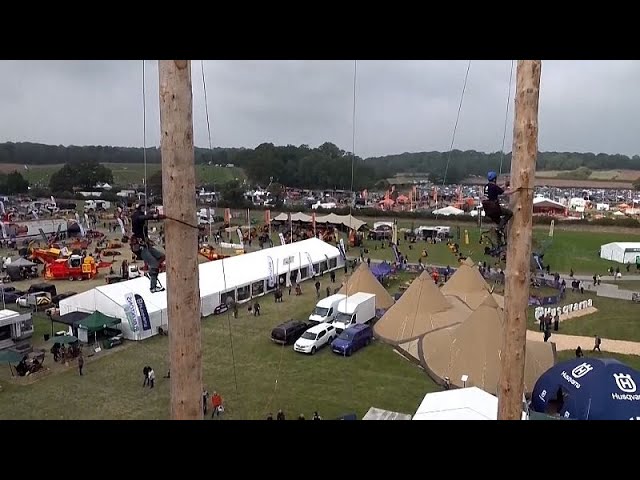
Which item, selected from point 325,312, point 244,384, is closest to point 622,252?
point 325,312

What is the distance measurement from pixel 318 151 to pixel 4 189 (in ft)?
137

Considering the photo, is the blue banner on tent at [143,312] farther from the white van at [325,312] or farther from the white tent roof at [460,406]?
the white tent roof at [460,406]

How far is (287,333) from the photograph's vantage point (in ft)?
48.8

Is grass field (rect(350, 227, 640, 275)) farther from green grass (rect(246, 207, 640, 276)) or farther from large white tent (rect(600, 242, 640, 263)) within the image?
large white tent (rect(600, 242, 640, 263))

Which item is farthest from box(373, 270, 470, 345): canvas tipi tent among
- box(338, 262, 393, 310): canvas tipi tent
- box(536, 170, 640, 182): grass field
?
box(536, 170, 640, 182): grass field

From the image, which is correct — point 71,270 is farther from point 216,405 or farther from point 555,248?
point 555,248

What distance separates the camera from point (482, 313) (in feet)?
41.5

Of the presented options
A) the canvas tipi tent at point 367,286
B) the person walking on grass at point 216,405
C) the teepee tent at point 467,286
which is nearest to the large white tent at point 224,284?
the person walking on grass at point 216,405

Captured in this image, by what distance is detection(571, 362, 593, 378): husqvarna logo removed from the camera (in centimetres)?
975

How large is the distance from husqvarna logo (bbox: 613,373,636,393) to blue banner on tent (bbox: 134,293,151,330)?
12.1 meters

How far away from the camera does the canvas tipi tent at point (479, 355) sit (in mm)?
11898

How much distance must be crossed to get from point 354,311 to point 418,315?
1.99 meters

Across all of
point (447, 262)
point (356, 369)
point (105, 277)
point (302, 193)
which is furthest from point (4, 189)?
point (356, 369)
